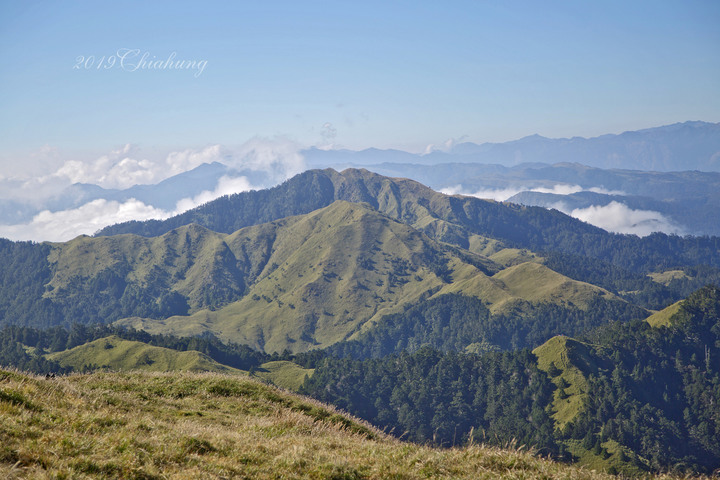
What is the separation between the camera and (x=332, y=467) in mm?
16188

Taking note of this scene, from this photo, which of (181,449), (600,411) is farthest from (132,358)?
(181,449)

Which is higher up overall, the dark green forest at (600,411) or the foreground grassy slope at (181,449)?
the foreground grassy slope at (181,449)

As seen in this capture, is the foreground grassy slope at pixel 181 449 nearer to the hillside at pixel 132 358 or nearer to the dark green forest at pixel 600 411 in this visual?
the dark green forest at pixel 600 411

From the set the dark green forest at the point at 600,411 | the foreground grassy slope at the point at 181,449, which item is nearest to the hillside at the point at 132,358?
the dark green forest at the point at 600,411

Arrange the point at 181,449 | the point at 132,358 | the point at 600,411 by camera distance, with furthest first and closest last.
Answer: the point at 132,358 → the point at 600,411 → the point at 181,449

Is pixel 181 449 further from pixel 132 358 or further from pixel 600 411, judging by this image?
pixel 132 358

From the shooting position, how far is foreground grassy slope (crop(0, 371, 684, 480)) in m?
14.1

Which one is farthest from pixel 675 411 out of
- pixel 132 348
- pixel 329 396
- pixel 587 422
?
pixel 132 348

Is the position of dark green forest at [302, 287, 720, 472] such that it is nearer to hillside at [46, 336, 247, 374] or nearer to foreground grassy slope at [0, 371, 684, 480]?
hillside at [46, 336, 247, 374]

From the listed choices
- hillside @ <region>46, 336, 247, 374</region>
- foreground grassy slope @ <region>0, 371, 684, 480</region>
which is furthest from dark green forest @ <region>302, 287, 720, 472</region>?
foreground grassy slope @ <region>0, 371, 684, 480</region>

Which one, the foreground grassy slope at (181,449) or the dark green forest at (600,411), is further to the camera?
the dark green forest at (600,411)

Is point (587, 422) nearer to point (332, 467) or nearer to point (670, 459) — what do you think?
point (670, 459)

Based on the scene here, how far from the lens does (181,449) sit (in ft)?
52.7

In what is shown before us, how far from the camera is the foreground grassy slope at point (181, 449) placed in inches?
556
